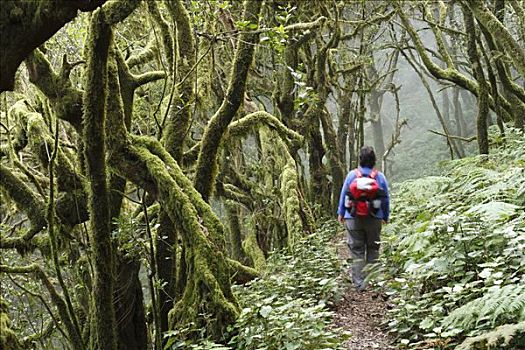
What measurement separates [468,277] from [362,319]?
1744mm

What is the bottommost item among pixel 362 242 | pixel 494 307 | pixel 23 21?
pixel 494 307

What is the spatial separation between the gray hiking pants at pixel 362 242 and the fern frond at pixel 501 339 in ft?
12.8

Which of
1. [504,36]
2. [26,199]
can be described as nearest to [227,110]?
[26,199]

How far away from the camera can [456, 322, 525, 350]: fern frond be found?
3254 mm

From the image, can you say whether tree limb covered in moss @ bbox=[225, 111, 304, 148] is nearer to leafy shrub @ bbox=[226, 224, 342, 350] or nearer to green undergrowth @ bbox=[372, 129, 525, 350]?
leafy shrub @ bbox=[226, 224, 342, 350]

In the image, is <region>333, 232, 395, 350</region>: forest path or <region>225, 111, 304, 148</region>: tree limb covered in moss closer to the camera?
<region>333, 232, 395, 350</region>: forest path

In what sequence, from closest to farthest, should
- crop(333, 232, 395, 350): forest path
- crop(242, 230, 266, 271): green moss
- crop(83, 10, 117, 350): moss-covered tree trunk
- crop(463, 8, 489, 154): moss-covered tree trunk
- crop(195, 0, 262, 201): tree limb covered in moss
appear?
crop(83, 10, 117, 350): moss-covered tree trunk < crop(333, 232, 395, 350): forest path < crop(195, 0, 262, 201): tree limb covered in moss < crop(463, 8, 489, 154): moss-covered tree trunk < crop(242, 230, 266, 271): green moss

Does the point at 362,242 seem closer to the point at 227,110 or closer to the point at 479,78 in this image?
the point at 227,110

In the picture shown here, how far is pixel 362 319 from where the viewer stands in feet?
20.4

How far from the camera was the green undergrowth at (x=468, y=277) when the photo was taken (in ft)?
12.2

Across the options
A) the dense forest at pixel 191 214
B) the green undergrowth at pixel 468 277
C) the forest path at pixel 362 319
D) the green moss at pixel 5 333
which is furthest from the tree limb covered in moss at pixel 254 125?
the green moss at pixel 5 333

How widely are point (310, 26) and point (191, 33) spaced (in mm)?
3909

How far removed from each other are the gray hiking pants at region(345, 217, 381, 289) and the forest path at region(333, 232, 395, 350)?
0.25 metres

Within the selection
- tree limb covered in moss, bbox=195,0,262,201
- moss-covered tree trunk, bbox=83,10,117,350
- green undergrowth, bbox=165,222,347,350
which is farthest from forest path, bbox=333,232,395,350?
moss-covered tree trunk, bbox=83,10,117,350
